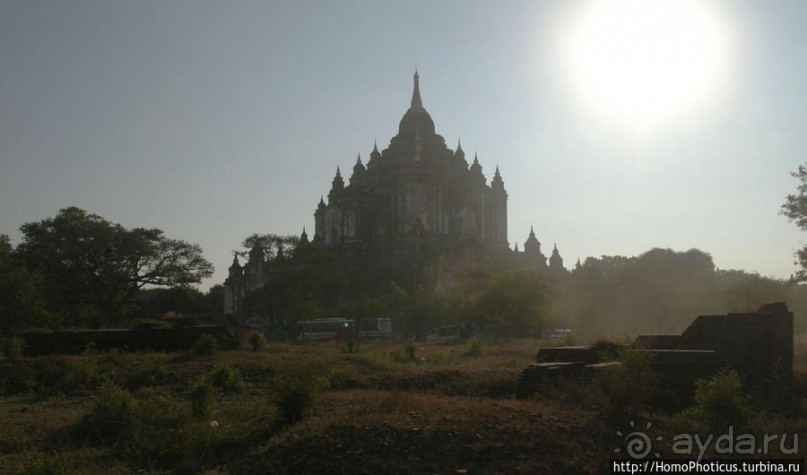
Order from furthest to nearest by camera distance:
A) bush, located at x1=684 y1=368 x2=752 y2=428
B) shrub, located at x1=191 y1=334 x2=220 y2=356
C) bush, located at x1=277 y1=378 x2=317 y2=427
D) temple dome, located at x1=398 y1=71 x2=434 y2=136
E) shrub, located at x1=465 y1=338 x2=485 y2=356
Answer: temple dome, located at x1=398 y1=71 x2=434 y2=136 < shrub, located at x1=465 y1=338 x2=485 y2=356 < shrub, located at x1=191 y1=334 x2=220 y2=356 < bush, located at x1=277 y1=378 x2=317 y2=427 < bush, located at x1=684 y1=368 x2=752 y2=428

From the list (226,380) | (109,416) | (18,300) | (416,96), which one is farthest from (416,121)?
(109,416)

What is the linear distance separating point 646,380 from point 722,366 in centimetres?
342

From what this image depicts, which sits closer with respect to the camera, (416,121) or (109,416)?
(109,416)

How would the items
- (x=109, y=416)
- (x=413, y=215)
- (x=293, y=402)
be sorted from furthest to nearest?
(x=413, y=215), (x=109, y=416), (x=293, y=402)

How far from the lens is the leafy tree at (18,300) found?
100 ft

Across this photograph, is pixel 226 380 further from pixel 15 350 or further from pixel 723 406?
pixel 723 406

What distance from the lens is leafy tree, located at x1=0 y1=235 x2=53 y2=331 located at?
100 feet

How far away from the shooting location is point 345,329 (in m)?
43.3

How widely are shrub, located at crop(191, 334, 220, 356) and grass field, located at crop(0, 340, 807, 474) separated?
463 cm

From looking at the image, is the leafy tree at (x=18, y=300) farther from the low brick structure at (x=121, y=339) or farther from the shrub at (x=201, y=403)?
the shrub at (x=201, y=403)

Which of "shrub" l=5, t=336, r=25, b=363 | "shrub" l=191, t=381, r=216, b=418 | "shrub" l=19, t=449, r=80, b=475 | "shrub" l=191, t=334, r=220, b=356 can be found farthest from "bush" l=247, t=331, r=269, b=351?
"shrub" l=19, t=449, r=80, b=475

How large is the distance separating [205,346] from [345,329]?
73.2 feet

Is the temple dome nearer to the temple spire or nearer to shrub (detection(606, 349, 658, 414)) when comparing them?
the temple spire

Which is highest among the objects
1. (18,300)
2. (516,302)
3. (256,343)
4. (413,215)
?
(413,215)
